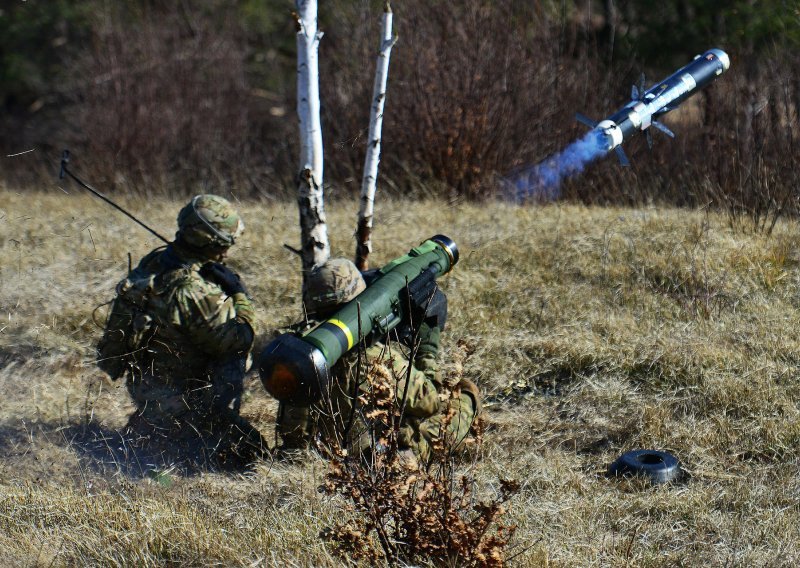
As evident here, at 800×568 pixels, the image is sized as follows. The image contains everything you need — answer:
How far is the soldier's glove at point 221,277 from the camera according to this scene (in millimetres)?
5109

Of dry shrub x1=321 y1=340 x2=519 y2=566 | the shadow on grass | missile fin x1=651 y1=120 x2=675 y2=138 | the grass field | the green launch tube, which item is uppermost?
missile fin x1=651 y1=120 x2=675 y2=138

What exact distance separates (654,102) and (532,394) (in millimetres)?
2451

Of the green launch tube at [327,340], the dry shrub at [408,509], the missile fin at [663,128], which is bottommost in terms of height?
the dry shrub at [408,509]

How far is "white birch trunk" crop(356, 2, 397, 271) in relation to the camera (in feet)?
18.5

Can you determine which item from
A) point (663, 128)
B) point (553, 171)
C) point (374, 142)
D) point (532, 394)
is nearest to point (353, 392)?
point (532, 394)

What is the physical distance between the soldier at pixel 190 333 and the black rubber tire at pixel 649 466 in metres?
1.86

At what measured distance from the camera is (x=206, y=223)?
494cm

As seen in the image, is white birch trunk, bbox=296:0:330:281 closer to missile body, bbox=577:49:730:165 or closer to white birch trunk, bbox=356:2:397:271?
white birch trunk, bbox=356:2:397:271

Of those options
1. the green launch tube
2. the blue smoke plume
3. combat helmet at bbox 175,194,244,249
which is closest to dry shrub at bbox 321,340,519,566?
the green launch tube

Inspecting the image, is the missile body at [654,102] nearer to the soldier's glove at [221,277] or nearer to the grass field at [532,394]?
the grass field at [532,394]

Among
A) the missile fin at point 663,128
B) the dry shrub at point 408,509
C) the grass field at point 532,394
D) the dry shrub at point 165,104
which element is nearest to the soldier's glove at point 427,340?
the grass field at point 532,394

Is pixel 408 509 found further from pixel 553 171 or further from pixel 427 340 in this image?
pixel 553 171

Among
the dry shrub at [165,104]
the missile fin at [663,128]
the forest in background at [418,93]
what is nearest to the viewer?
the missile fin at [663,128]

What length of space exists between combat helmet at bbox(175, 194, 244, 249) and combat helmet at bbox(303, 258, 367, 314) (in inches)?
29.7
